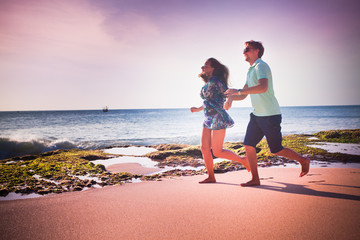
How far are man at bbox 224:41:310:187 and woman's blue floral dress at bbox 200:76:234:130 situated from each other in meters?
0.36

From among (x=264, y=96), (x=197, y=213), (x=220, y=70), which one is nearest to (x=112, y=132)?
(x=220, y=70)

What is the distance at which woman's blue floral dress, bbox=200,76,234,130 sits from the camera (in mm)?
3557

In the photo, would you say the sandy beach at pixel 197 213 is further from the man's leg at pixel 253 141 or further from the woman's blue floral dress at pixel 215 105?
the woman's blue floral dress at pixel 215 105

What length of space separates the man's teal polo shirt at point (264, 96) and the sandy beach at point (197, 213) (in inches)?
45.3

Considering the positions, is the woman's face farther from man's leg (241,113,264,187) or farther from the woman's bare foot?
the woman's bare foot

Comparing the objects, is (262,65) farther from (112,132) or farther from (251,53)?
(112,132)

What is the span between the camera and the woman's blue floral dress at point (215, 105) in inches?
140

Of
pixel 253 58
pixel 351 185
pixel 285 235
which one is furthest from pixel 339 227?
pixel 253 58

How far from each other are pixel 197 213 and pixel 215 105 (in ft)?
6.30

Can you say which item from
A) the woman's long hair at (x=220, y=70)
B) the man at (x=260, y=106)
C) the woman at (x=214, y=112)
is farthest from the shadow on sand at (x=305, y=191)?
the woman's long hair at (x=220, y=70)

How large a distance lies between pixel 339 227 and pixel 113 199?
2494mm

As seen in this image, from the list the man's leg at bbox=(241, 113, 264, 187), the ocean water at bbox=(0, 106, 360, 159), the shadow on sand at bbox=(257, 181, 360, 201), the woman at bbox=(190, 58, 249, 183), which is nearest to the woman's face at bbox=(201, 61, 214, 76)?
the woman at bbox=(190, 58, 249, 183)

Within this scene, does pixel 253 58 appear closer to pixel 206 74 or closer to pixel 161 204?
pixel 206 74

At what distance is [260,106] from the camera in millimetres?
3174
